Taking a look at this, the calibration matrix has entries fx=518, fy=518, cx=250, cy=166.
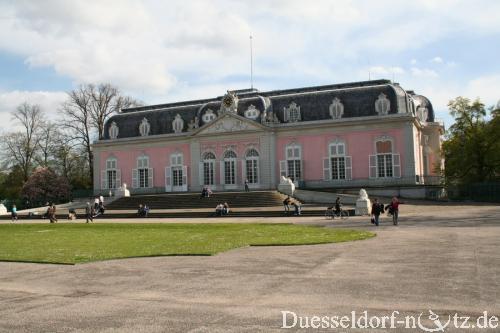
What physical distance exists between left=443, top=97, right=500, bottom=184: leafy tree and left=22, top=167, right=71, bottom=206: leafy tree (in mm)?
38382

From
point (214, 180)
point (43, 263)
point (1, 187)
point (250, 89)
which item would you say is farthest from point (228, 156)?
point (43, 263)

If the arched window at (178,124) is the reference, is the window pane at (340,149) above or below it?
below

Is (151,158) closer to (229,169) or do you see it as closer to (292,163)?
(229,169)

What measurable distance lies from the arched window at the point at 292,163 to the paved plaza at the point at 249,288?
33600mm

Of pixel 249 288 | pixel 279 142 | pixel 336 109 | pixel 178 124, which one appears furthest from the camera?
pixel 178 124

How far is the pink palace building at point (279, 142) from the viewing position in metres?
45.3

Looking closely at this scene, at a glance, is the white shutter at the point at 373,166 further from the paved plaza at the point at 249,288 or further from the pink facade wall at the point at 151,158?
the paved plaza at the point at 249,288

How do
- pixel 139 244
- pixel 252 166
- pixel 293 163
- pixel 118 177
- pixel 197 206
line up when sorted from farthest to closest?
pixel 118 177
pixel 252 166
pixel 293 163
pixel 197 206
pixel 139 244

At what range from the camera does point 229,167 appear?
50188 millimetres

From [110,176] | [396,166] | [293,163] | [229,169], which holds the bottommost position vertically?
[396,166]

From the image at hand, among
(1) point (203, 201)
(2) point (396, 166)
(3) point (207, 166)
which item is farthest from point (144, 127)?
(2) point (396, 166)

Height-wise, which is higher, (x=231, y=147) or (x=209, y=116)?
(x=209, y=116)

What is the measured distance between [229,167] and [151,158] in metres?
9.10

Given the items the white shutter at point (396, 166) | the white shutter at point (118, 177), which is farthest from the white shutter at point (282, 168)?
the white shutter at point (118, 177)
